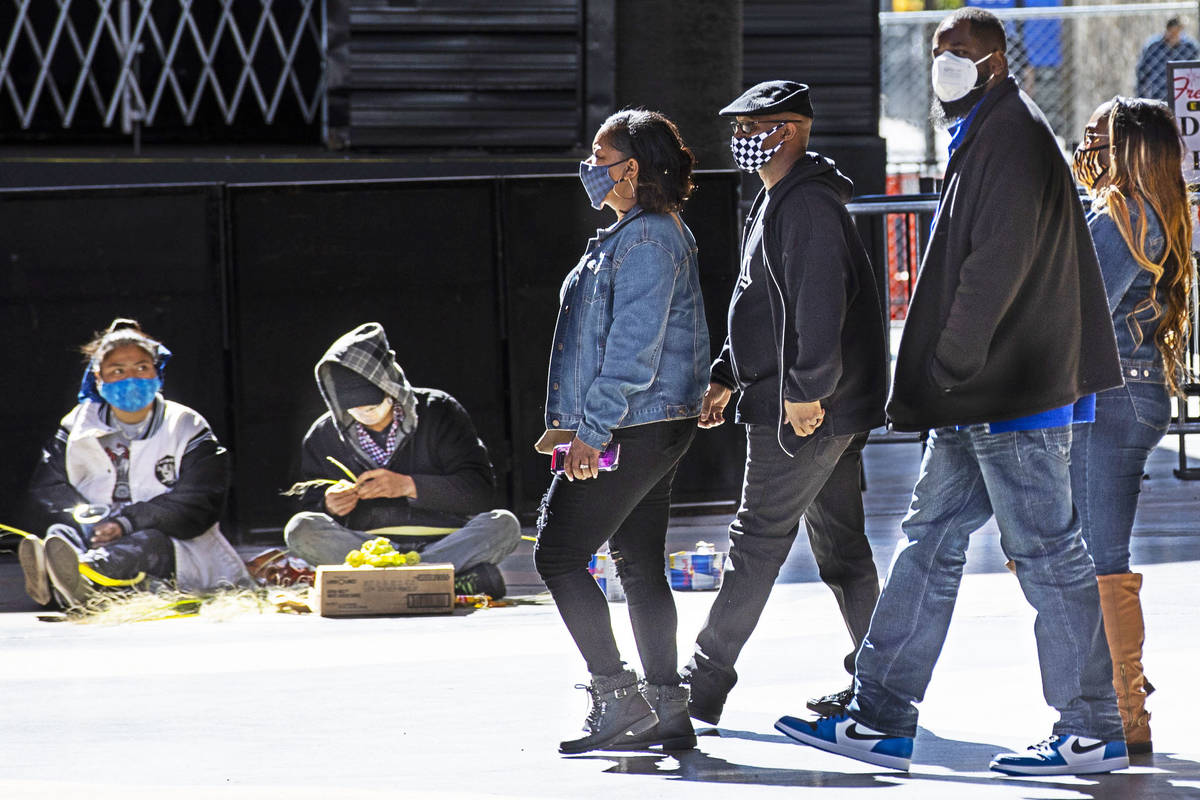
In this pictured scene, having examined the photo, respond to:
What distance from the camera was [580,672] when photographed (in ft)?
19.2

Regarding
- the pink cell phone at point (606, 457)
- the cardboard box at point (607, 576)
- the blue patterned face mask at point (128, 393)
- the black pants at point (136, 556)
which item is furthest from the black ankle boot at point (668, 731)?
the blue patterned face mask at point (128, 393)

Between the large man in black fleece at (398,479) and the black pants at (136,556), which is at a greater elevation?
the large man in black fleece at (398,479)

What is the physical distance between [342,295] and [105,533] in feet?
7.33

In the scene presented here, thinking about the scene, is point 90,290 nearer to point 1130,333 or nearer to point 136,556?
point 136,556

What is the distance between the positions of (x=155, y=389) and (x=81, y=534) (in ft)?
2.28

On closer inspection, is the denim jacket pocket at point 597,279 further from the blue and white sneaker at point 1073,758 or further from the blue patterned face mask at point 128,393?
the blue patterned face mask at point 128,393

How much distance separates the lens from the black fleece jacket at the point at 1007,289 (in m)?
4.30

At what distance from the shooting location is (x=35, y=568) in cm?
747

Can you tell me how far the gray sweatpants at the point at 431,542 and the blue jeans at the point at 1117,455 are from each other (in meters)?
3.39

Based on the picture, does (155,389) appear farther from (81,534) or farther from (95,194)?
(95,194)

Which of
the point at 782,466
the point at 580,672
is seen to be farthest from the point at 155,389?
the point at 782,466

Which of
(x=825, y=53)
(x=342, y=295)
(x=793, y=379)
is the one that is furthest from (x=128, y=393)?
(x=825, y=53)

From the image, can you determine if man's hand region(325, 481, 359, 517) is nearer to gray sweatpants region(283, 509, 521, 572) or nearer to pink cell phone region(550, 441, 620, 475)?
gray sweatpants region(283, 509, 521, 572)

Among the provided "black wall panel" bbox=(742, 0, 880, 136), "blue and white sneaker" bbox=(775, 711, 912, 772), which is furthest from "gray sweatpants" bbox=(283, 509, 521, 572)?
"black wall panel" bbox=(742, 0, 880, 136)
